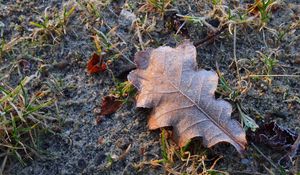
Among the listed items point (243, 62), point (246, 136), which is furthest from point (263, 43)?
point (246, 136)

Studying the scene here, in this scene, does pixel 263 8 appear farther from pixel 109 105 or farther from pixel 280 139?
pixel 109 105

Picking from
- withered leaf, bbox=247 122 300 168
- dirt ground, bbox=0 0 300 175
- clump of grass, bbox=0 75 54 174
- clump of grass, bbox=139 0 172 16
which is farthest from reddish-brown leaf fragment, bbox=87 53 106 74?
withered leaf, bbox=247 122 300 168

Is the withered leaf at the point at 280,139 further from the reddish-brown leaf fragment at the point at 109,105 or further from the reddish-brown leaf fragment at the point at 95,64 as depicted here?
the reddish-brown leaf fragment at the point at 95,64

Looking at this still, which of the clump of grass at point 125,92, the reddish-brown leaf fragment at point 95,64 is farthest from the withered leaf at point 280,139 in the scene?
the reddish-brown leaf fragment at point 95,64

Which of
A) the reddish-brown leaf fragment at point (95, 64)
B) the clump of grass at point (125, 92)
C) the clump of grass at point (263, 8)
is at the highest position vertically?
the clump of grass at point (263, 8)

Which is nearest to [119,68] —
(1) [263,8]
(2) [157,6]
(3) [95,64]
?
(3) [95,64]
